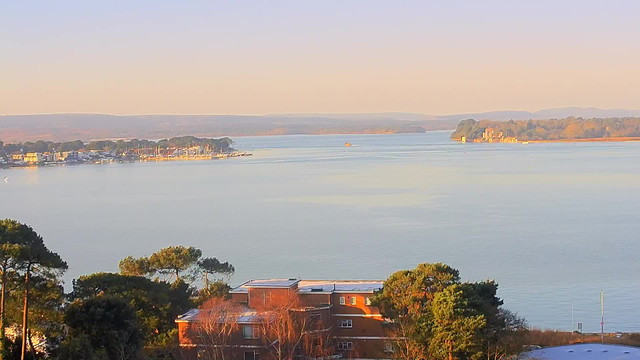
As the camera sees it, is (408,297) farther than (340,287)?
No

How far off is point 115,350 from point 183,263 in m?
2.41

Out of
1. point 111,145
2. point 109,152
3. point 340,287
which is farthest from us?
point 111,145

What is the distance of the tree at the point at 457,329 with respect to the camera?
535 centimetres

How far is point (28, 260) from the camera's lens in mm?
5109

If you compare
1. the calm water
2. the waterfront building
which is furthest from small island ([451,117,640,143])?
the calm water

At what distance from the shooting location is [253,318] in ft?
19.0

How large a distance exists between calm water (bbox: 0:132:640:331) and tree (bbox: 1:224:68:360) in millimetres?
4384

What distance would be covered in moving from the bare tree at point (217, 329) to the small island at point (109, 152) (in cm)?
3382

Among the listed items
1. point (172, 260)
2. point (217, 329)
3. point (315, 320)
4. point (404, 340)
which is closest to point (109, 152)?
point (172, 260)

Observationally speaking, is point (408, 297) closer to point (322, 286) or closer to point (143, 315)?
point (322, 286)

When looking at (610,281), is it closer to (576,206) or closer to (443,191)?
(576,206)

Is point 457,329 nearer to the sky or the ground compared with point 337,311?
nearer to the sky

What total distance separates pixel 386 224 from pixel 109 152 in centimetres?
3094

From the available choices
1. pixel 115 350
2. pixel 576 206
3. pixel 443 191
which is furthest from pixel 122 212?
pixel 115 350
